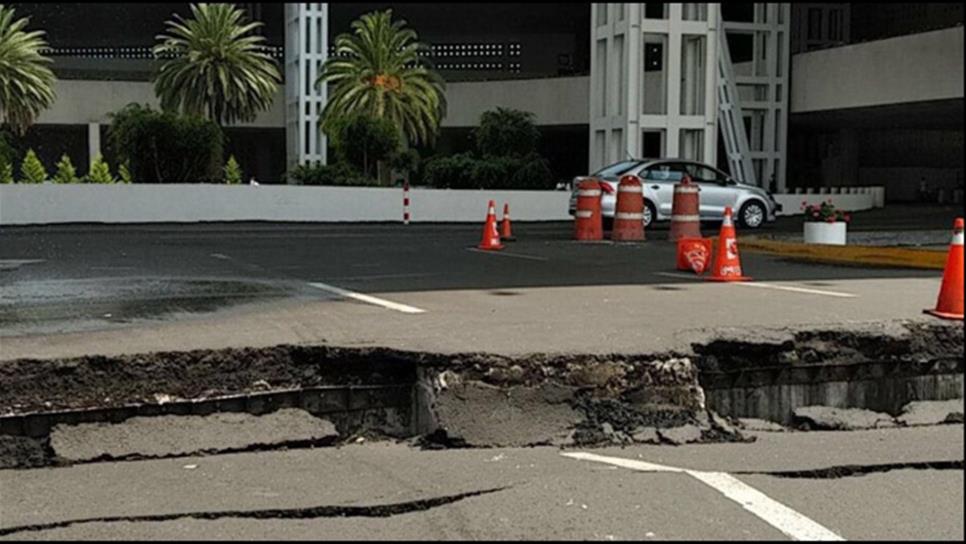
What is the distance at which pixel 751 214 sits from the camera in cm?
2406

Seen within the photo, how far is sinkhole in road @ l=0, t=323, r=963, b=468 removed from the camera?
21.4 ft

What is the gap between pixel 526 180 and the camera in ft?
137

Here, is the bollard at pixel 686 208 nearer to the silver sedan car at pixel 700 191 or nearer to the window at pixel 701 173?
the silver sedan car at pixel 700 191

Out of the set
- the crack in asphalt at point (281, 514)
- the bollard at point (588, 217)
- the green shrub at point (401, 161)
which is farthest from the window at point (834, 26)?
the crack in asphalt at point (281, 514)

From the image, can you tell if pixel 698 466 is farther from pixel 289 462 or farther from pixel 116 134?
pixel 116 134

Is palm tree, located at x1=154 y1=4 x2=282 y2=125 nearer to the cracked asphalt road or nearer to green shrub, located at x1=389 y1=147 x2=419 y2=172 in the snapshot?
green shrub, located at x1=389 y1=147 x2=419 y2=172

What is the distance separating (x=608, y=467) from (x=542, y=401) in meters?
1.05

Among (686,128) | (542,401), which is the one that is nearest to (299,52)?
(686,128)

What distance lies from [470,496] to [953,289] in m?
5.43

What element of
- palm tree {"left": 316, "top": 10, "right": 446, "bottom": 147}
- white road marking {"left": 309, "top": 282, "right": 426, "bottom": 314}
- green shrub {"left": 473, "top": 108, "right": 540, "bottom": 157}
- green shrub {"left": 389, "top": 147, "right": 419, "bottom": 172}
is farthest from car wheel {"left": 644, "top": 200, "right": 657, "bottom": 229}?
palm tree {"left": 316, "top": 10, "right": 446, "bottom": 147}

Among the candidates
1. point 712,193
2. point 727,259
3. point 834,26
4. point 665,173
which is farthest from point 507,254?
point 834,26

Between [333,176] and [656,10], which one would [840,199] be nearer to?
[656,10]

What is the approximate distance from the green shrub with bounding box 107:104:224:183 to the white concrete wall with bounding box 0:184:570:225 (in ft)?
15.2

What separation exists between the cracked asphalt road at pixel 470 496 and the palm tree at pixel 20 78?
47434 mm
